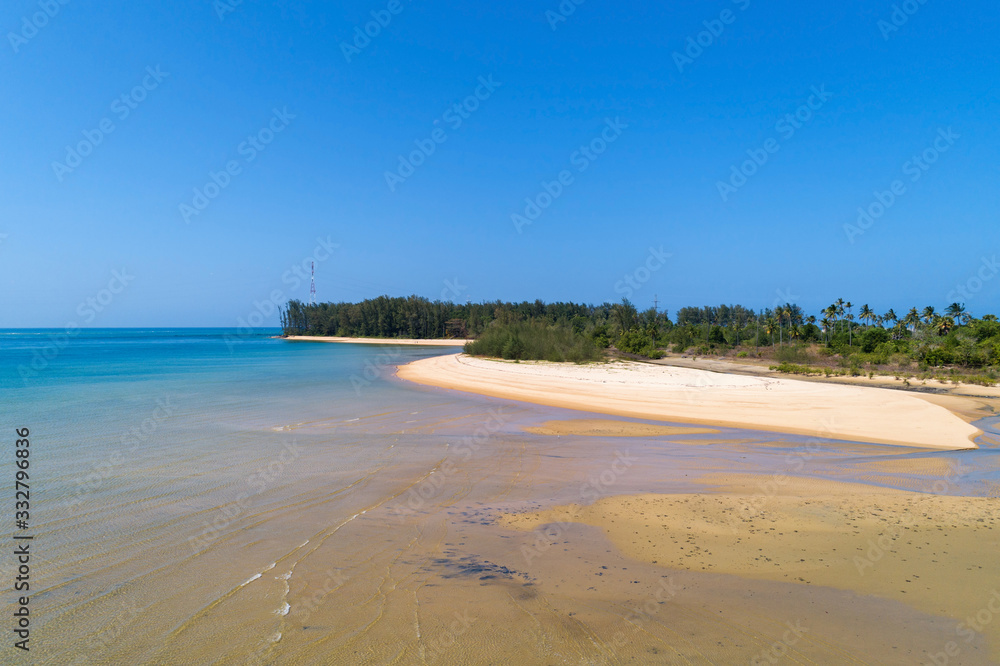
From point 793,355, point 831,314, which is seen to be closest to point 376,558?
point 793,355

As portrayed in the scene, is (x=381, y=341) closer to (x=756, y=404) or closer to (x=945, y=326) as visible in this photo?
(x=945, y=326)

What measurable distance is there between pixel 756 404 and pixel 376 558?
15847 millimetres

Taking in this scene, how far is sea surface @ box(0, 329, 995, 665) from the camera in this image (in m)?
3.81

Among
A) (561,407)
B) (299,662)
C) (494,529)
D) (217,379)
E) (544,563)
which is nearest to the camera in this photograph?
(299,662)

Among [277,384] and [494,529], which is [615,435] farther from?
[277,384]

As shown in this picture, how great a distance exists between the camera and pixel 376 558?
17.5 feet

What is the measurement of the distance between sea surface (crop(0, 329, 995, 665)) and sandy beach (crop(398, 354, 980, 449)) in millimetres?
2033

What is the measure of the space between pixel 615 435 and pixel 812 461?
442 cm

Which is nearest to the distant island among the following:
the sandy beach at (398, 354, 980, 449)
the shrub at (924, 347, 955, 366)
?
the shrub at (924, 347, 955, 366)

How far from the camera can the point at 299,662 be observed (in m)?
3.56

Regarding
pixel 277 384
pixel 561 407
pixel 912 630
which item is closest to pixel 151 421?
pixel 277 384

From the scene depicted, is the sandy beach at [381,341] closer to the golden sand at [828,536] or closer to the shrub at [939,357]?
the shrub at [939,357]

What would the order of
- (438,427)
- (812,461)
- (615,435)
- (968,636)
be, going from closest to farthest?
(968,636)
(812,461)
(615,435)
(438,427)

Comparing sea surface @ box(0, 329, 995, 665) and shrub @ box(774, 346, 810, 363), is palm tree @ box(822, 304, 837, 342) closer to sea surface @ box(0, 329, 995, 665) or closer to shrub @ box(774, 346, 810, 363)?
shrub @ box(774, 346, 810, 363)
